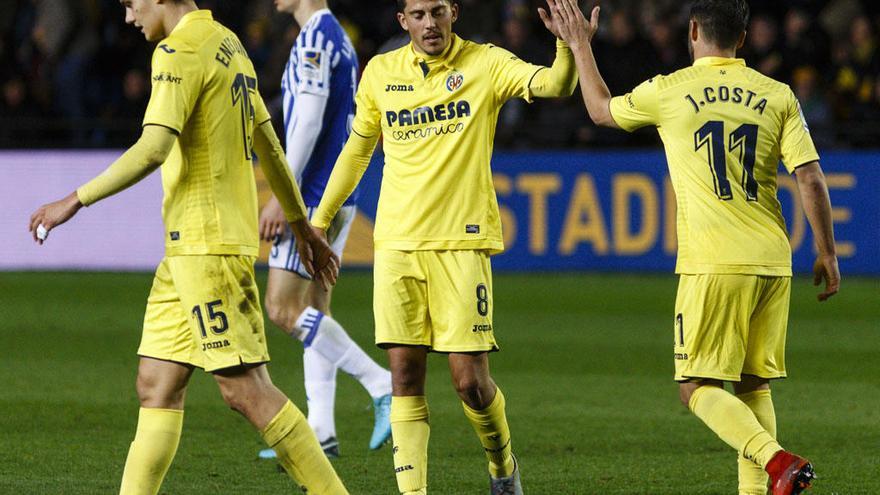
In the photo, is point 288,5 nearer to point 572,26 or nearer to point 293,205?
point 293,205

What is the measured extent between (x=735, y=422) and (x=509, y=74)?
1580mm

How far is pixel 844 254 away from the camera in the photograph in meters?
15.3

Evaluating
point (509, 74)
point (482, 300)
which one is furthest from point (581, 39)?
point (482, 300)

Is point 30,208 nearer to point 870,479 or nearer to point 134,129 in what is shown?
point 134,129

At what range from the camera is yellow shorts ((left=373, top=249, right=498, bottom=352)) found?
226 inches

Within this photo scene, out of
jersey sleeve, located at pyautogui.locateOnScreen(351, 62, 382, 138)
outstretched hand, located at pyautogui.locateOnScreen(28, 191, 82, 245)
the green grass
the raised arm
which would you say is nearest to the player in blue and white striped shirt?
the green grass

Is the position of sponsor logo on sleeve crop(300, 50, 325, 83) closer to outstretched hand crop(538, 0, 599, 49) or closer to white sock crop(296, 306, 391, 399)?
white sock crop(296, 306, 391, 399)

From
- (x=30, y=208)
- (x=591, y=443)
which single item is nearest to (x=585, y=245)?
(x=30, y=208)

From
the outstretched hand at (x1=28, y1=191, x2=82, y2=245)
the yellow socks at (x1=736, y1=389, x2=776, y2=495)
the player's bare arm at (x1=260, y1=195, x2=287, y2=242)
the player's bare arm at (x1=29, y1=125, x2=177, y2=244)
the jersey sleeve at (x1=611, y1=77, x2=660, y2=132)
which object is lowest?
the yellow socks at (x1=736, y1=389, x2=776, y2=495)

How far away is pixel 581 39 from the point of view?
18.4 feet

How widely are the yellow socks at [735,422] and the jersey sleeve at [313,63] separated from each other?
266cm

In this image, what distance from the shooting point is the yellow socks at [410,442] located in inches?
227

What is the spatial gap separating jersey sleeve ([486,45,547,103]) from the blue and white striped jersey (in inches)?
63.7

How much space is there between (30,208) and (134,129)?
60.1 inches
